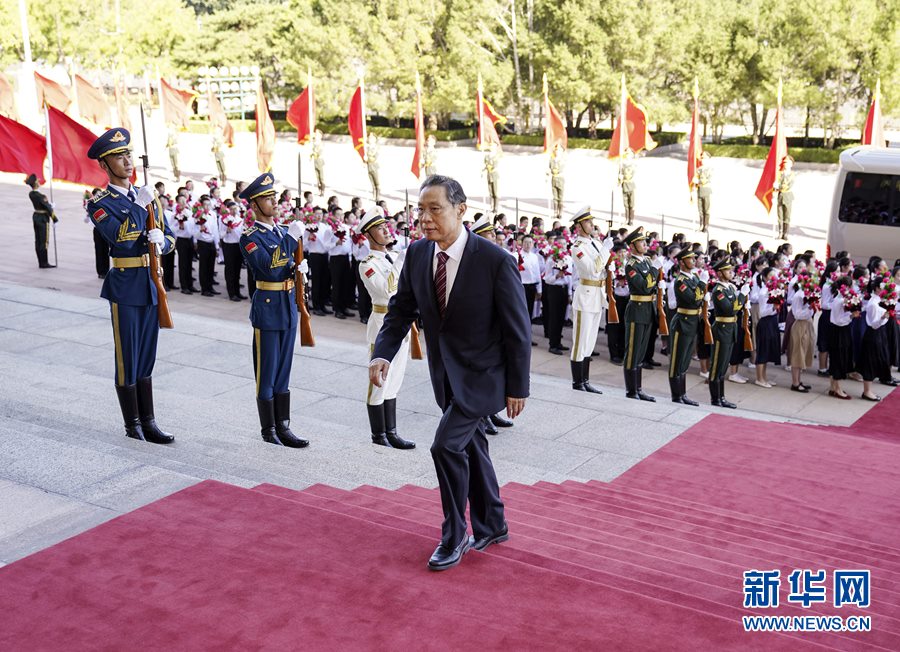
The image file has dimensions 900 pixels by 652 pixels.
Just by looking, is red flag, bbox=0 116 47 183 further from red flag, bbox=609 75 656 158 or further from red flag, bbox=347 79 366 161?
red flag, bbox=609 75 656 158

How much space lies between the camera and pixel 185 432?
A: 660 cm

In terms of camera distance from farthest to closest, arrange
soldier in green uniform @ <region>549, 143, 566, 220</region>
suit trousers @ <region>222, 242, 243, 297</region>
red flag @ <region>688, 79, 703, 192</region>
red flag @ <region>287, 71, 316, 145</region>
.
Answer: soldier in green uniform @ <region>549, 143, 566, 220</region>
red flag @ <region>287, 71, 316, 145</region>
red flag @ <region>688, 79, 703, 192</region>
suit trousers @ <region>222, 242, 243, 297</region>

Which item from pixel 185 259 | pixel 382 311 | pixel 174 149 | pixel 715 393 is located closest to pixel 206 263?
pixel 185 259

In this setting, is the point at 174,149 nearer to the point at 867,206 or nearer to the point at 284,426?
the point at 867,206

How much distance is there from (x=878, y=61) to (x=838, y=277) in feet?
76.8

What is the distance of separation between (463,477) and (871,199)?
1447 cm

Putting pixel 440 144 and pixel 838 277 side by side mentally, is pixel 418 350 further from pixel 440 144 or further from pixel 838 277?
pixel 440 144

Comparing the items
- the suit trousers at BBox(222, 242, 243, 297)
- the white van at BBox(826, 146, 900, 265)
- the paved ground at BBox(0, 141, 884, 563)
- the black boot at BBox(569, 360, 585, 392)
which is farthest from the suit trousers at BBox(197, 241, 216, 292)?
the white van at BBox(826, 146, 900, 265)

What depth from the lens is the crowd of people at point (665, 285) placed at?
10.9 m

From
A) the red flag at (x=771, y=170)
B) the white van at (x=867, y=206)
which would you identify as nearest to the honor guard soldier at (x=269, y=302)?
the white van at (x=867, y=206)

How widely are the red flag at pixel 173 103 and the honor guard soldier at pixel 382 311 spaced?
1943 cm

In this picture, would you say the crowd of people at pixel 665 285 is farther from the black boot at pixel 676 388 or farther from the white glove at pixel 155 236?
the white glove at pixel 155 236

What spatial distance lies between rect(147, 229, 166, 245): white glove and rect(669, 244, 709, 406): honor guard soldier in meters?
5.42

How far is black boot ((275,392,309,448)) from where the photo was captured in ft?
21.1
